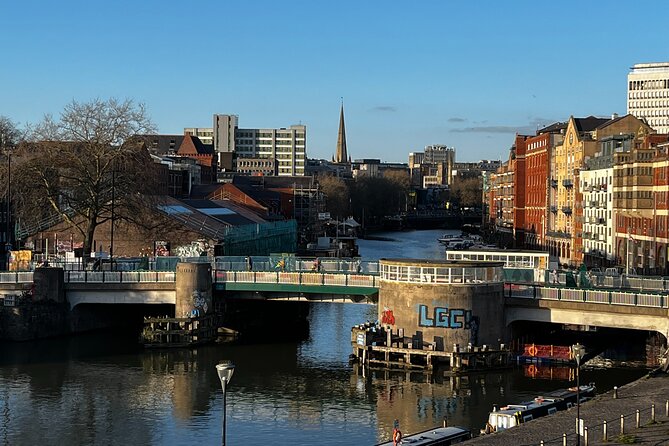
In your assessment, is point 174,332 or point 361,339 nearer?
point 361,339

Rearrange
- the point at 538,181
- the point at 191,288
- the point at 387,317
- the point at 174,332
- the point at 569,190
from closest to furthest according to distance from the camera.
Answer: the point at 387,317, the point at 174,332, the point at 191,288, the point at 569,190, the point at 538,181

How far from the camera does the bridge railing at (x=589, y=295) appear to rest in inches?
2553

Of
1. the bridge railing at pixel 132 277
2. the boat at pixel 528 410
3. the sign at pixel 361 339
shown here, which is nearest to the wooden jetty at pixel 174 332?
the bridge railing at pixel 132 277

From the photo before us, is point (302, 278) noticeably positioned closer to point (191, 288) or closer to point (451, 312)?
point (191, 288)

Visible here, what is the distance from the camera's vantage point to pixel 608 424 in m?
43.8

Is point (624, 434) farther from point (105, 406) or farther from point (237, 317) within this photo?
point (237, 317)

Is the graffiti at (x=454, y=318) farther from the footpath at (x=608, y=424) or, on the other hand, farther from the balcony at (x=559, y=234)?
the balcony at (x=559, y=234)

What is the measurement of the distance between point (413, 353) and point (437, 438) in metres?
23.0

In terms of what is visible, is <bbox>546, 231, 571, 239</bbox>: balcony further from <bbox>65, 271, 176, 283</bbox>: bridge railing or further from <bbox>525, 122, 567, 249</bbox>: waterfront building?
<bbox>65, 271, 176, 283</bbox>: bridge railing

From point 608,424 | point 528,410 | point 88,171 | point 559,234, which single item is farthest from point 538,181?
point 608,424

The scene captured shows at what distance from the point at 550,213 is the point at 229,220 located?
51808mm

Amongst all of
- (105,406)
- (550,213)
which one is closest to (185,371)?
(105,406)

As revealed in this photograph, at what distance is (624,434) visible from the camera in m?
40.7

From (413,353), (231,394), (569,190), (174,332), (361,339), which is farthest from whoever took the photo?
(569,190)
